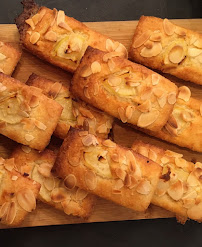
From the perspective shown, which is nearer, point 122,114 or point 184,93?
point 122,114

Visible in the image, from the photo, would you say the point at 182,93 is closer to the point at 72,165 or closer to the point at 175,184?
the point at 175,184

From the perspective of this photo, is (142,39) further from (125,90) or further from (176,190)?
(176,190)

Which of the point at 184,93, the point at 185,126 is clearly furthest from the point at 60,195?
the point at 184,93

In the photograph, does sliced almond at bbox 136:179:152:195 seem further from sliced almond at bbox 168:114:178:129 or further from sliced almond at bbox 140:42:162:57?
sliced almond at bbox 140:42:162:57

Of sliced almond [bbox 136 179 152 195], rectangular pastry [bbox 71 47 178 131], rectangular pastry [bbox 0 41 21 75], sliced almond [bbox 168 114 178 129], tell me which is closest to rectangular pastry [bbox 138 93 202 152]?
sliced almond [bbox 168 114 178 129]

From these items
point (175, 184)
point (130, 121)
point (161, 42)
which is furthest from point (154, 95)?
point (175, 184)

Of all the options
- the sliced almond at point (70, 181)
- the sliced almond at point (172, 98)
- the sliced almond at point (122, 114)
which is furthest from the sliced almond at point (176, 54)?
the sliced almond at point (70, 181)

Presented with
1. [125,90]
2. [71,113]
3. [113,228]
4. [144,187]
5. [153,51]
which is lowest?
[113,228]
